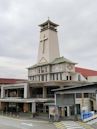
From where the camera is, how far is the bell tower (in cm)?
6694

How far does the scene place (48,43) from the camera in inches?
2653

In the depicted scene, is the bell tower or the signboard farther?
the bell tower

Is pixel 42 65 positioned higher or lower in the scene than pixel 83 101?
higher

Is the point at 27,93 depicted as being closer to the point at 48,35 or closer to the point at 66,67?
the point at 66,67

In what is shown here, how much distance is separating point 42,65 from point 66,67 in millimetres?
7937

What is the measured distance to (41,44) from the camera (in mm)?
70125

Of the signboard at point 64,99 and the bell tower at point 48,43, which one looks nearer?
the signboard at point 64,99

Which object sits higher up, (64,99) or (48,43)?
(48,43)

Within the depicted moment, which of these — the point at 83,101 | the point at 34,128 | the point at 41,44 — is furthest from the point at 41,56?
the point at 34,128

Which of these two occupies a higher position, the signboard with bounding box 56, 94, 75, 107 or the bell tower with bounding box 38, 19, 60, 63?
the bell tower with bounding box 38, 19, 60, 63

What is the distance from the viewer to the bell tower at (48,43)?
6694cm

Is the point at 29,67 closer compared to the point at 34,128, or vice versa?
the point at 34,128

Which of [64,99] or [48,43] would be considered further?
[48,43]

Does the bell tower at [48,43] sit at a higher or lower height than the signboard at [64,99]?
higher
